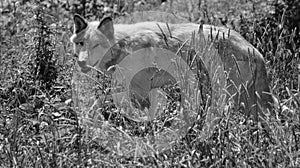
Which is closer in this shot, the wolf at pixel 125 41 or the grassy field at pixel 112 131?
the grassy field at pixel 112 131

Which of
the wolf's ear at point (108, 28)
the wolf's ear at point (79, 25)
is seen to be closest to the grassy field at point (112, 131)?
the wolf's ear at point (79, 25)

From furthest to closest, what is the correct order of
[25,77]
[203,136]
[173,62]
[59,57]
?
[59,57] → [25,77] → [173,62] → [203,136]

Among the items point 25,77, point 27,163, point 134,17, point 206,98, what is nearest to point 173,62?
point 206,98

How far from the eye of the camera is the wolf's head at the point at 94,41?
493 cm

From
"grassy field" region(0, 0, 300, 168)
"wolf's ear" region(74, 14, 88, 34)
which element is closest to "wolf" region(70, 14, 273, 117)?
"wolf's ear" region(74, 14, 88, 34)

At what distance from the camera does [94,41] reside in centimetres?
497

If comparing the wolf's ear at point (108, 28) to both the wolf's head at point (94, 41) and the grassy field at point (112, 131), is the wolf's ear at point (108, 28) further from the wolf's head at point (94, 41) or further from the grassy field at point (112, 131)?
the grassy field at point (112, 131)

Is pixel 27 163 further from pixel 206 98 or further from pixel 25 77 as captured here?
pixel 25 77

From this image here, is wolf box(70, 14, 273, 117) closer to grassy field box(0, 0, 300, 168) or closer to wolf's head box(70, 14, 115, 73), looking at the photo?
wolf's head box(70, 14, 115, 73)

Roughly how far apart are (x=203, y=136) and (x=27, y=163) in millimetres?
1169

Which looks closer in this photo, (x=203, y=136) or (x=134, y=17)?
(x=203, y=136)

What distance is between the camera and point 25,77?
548 cm

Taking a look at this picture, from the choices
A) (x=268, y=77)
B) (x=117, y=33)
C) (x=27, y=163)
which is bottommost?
(x=27, y=163)

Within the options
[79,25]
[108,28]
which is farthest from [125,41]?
[79,25]
